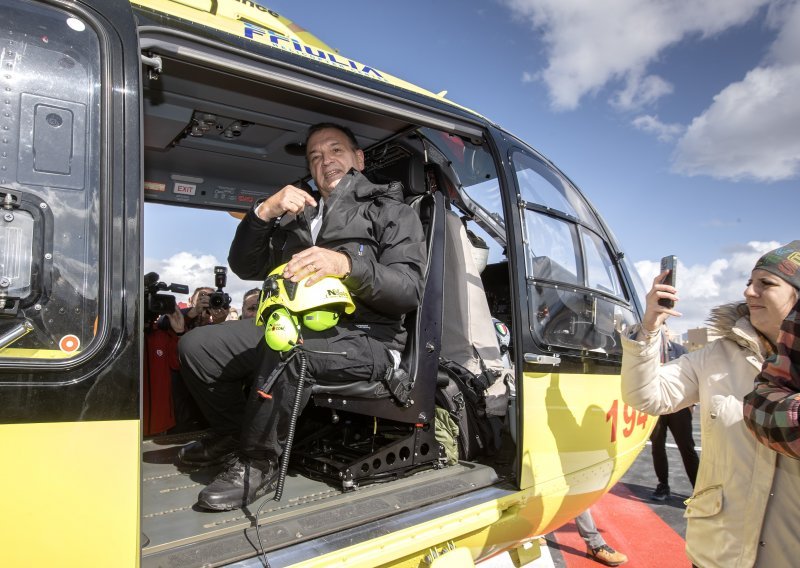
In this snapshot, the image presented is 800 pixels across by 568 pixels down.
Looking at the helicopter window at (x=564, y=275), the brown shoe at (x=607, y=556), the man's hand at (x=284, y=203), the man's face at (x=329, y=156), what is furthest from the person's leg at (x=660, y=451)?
the man's hand at (x=284, y=203)

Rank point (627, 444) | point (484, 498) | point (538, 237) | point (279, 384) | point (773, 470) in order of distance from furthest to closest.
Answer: point (627, 444) < point (538, 237) < point (484, 498) < point (279, 384) < point (773, 470)

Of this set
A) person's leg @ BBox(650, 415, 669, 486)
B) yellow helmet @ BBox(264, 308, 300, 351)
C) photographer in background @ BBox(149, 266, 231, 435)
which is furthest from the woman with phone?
person's leg @ BBox(650, 415, 669, 486)

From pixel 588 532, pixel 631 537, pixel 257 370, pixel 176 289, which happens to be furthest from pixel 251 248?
pixel 631 537

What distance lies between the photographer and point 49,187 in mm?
1234

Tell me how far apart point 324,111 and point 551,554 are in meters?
3.12

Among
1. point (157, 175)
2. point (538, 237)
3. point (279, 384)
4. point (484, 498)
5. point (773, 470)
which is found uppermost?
point (157, 175)

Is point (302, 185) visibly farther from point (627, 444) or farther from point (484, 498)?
point (627, 444)

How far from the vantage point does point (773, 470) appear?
61.6 inches

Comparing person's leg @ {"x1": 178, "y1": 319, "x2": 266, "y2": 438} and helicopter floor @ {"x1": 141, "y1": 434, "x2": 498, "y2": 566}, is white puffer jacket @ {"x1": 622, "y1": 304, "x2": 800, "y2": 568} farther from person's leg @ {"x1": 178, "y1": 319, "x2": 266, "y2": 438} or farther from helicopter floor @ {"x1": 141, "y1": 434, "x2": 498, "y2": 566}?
person's leg @ {"x1": 178, "y1": 319, "x2": 266, "y2": 438}

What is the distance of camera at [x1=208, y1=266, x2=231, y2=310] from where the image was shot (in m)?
3.18

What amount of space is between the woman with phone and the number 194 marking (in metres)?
0.68

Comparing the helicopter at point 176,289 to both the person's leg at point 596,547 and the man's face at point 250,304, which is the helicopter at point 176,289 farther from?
the person's leg at point 596,547

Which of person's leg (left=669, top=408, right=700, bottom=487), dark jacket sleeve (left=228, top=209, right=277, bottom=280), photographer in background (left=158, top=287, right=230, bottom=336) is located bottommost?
person's leg (left=669, top=408, right=700, bottom=487)

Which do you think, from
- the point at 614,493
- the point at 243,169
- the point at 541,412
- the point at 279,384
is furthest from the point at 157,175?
the point at 614,493
